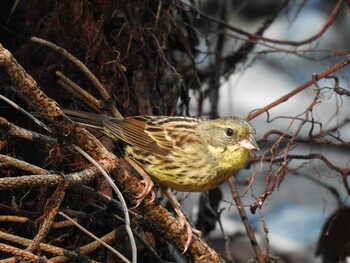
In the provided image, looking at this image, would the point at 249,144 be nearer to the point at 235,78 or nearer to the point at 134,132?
the point at 134,132

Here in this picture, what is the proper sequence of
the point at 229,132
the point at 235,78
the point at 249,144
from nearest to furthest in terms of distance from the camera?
the point at 249,144, the point at 229,132, the point at 235,78

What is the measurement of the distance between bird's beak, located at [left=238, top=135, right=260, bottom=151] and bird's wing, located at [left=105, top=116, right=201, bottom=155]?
250 mm

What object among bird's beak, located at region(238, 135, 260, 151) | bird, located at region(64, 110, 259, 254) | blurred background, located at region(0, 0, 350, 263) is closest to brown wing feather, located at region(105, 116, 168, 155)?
bird, located at region(64, 110, 259, 254)

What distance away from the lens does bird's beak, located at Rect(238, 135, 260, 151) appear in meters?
3.39

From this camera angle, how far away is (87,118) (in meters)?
3.44

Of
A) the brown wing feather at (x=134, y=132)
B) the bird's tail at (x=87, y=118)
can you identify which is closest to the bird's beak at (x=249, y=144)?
the brown wing feather at (x=134, y=132)

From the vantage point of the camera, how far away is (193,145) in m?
3.54

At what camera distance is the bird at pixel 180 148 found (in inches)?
133

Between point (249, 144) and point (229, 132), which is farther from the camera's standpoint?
point (229, 132)

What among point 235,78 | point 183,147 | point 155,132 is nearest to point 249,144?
point 183,147

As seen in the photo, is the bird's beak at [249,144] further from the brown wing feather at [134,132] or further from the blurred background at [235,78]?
the brown wing feather at [134,132]

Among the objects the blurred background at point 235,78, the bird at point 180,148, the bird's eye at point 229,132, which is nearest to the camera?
the bird at point 180,148

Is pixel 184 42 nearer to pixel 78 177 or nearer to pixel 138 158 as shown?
pixel 138 158

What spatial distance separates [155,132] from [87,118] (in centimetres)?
38
